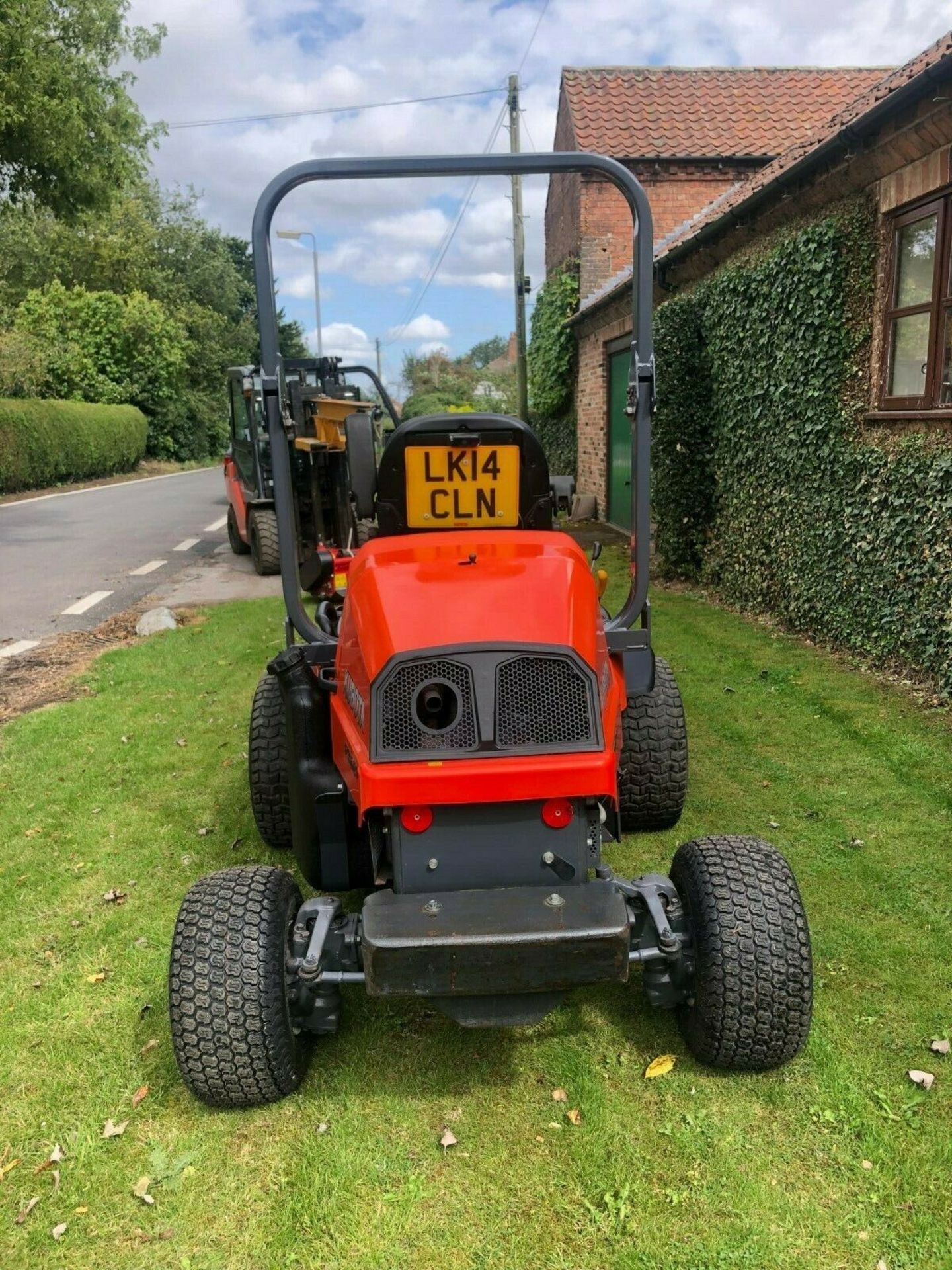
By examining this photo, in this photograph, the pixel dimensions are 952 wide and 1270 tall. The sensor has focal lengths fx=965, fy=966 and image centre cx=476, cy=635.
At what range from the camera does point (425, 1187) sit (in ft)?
7.43

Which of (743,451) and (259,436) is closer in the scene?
(743,451)

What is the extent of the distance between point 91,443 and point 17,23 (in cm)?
1224

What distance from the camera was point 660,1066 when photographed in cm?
259

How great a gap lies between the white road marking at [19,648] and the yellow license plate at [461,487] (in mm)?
5341

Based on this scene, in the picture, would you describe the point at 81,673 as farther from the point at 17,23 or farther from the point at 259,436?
the point at 17,23

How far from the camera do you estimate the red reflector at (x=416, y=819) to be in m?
2.34

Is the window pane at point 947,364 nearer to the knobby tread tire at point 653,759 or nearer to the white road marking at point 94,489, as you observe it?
the knobby tread tire at point 653,759

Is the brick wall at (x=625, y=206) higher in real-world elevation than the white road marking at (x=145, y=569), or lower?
higher

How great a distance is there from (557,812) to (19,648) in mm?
6455

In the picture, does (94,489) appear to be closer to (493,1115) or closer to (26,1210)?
(26,1210)

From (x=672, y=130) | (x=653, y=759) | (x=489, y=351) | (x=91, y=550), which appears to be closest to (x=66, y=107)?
(x=91, y=550)

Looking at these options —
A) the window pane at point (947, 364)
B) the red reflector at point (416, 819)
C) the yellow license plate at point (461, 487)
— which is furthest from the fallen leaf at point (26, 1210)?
the window pane at point (947, 364)

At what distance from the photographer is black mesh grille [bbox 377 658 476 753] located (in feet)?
7.50

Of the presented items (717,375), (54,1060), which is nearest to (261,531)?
(717,375)
